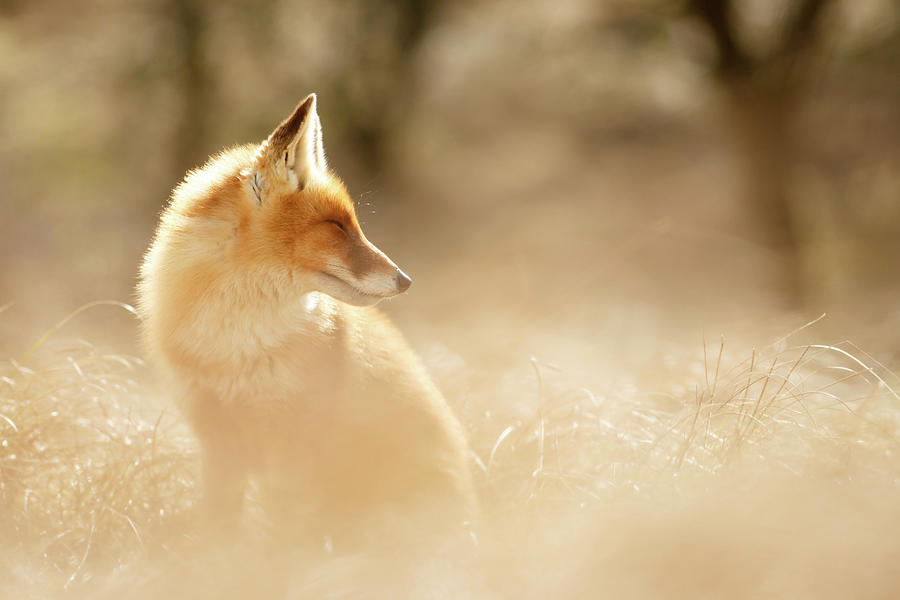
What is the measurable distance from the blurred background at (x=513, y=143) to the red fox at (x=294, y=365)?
4.06 m

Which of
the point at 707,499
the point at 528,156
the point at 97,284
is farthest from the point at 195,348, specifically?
the point at 528,156

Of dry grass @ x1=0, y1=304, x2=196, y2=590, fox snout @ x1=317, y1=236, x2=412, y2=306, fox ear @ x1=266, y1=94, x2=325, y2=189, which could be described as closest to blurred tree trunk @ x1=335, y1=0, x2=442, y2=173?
dry grass @ x1=0, y1=304, x2=196, y2=590

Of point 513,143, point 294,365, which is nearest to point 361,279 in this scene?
point 294,365

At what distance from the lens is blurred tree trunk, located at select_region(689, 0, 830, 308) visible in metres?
9.77

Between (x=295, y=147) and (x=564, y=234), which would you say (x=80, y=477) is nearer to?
(x=295, y=147)

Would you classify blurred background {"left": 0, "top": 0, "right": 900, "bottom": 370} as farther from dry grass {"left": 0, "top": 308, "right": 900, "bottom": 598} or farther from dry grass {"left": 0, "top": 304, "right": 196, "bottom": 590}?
dry grass {"left": 0, "top": 304, "right": 196, "bottom": 590}

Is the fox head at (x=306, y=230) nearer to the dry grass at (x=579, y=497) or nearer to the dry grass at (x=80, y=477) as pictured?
the dry grass at (x=579, y=497)

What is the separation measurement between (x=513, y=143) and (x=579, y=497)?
492 inches

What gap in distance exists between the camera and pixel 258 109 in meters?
13.8

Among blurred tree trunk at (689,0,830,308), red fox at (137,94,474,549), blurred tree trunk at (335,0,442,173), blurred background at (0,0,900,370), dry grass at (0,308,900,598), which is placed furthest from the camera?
blurred tree trunk at (335,0,442,173)

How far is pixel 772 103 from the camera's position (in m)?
9.94

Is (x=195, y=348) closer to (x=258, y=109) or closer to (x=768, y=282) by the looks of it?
(x=768, y=282)

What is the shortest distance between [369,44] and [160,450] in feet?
36.8

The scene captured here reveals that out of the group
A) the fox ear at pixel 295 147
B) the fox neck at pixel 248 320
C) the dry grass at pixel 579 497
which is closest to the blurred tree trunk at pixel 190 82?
the dry grass at pixel 579 497
